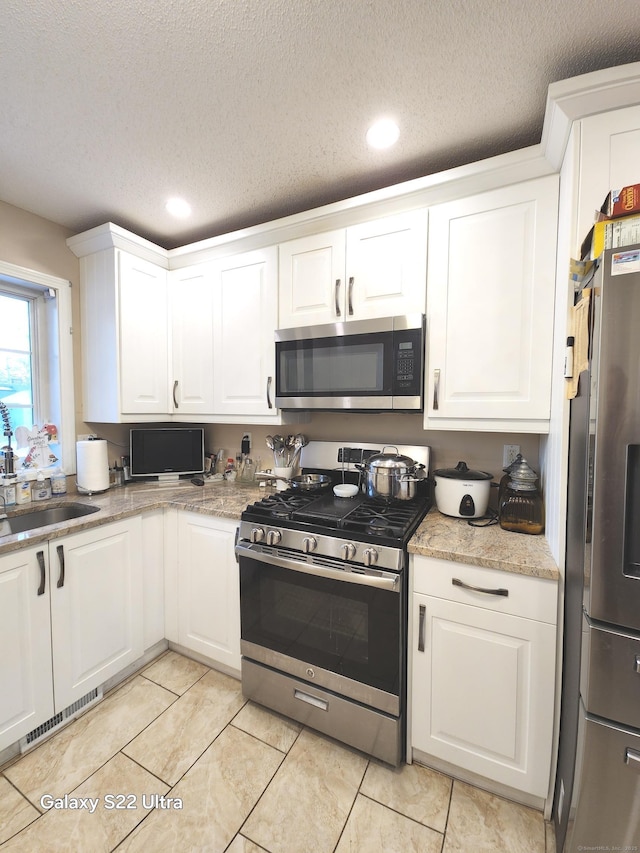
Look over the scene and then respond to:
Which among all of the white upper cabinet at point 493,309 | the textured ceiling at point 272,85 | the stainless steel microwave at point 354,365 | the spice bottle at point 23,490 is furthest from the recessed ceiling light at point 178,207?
the spice bottle at point 23,490

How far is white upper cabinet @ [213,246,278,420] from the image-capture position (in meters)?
1.99

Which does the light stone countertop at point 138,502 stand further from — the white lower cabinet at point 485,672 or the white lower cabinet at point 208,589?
the white lower cabinet at point 485,672

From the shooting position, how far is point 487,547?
4.31 ft

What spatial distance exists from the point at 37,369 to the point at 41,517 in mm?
899

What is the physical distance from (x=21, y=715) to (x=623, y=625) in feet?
6.99

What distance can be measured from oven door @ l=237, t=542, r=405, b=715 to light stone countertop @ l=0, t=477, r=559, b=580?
0.77 feet

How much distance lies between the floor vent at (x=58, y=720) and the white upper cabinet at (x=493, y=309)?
81.2 inches

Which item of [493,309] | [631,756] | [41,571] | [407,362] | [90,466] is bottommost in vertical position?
[631,756]

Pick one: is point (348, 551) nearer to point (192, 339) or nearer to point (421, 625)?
point (421, 625)

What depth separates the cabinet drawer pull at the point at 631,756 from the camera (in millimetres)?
872

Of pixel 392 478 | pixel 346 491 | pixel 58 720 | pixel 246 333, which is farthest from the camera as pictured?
pixel 246 333

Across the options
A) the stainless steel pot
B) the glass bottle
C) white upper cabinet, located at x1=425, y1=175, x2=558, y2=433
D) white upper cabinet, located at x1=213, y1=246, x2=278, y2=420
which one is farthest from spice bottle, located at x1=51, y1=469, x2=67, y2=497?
the glass bottle

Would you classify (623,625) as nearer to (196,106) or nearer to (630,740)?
(630,740)

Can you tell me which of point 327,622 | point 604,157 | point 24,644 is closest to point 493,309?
point 604,157
